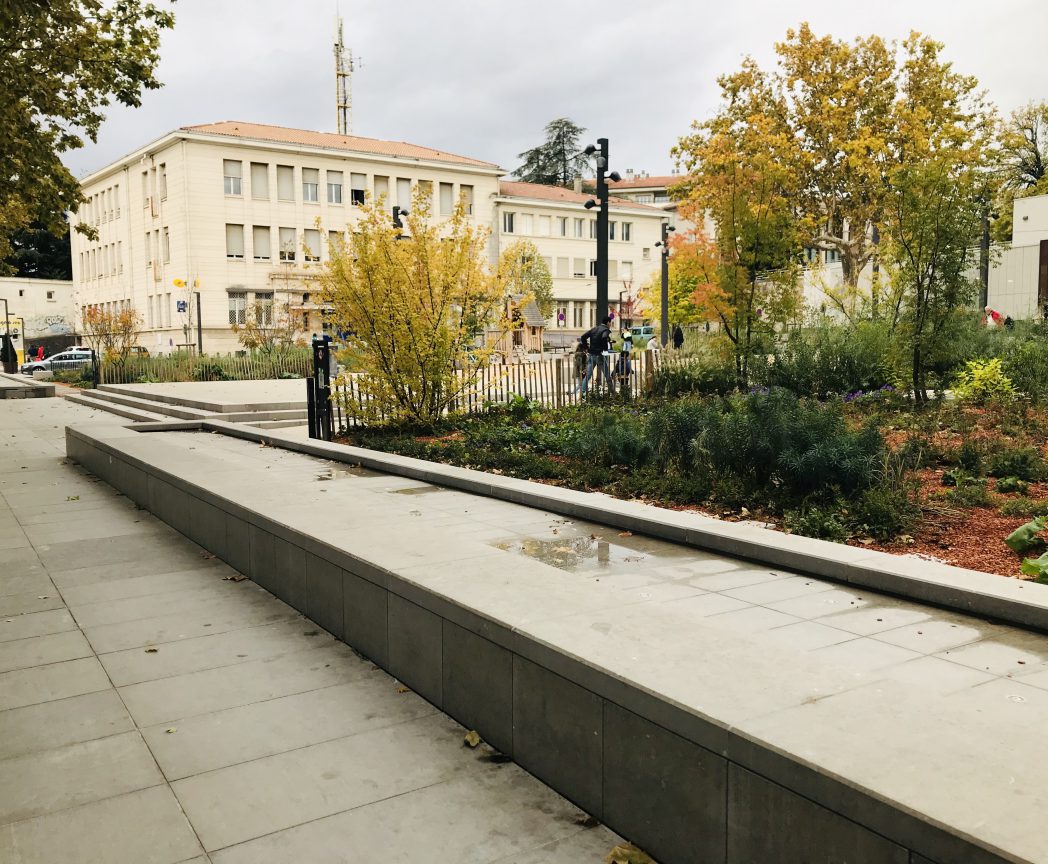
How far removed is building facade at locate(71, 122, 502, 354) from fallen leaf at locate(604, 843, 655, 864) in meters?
46.1

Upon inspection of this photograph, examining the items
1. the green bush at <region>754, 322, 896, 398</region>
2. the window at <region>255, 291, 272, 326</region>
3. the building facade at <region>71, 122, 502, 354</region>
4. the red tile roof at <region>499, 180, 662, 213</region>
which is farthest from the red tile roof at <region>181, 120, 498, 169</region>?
the green bush at <region>754, 322, 896, 398</region>

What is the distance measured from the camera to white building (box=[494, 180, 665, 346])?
65.6m

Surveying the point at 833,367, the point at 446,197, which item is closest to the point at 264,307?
the point at 446,197

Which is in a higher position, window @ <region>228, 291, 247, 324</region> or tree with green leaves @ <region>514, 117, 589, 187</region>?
tree with green leaves @ <region>514, 117, 589, 187</region>

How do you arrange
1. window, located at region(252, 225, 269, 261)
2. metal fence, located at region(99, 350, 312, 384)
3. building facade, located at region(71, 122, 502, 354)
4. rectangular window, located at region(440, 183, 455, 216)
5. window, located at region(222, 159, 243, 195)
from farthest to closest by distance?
1. rectangular window, located at region(440, 183, 455, 216)
2. window, located at region(252, 225, 269, 261)
3. window, located at region(222, 159, 243, 195)
4. building facade, located at region(71, 122, 502, 354)
5. metal fence, located at region(99, 350, 312, 384)

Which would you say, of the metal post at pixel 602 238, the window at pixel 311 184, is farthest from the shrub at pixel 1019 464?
the window at pixel 311 184

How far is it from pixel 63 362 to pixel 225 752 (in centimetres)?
5140

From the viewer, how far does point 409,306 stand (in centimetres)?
1227

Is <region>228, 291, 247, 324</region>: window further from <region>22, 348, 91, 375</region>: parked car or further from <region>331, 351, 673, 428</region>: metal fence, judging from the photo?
<region>331, 351, 673, 428</region>: metal fence

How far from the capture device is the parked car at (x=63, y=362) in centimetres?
4853

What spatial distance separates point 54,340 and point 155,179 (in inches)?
1112

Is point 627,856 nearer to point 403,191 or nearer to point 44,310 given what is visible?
point 403,191

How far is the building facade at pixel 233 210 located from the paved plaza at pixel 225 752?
142 ft

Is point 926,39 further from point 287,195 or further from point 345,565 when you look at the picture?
point 287,195
